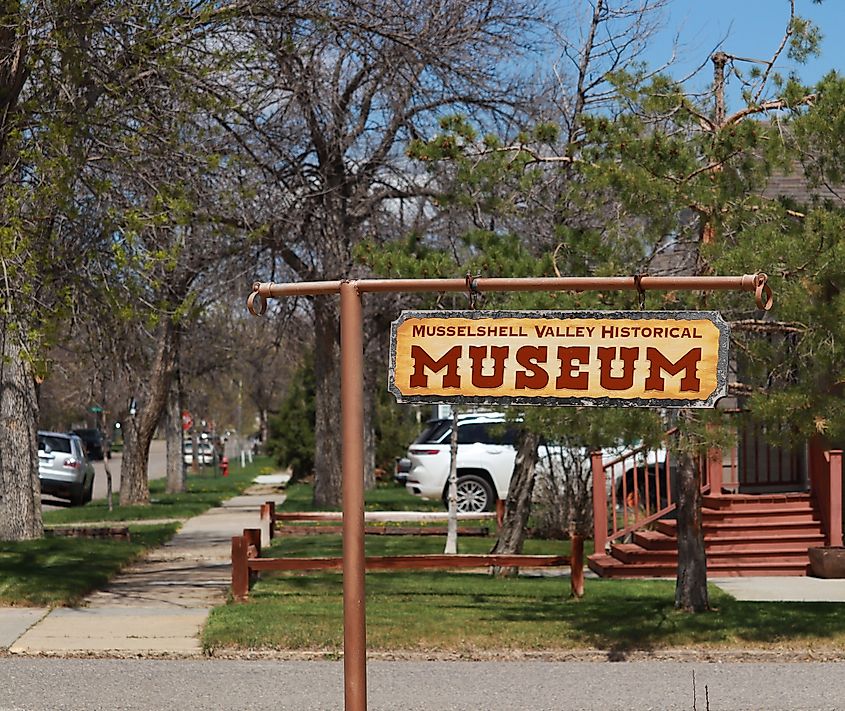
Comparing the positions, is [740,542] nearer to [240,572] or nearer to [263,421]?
[240,572]

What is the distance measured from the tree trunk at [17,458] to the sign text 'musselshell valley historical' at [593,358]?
12721mm

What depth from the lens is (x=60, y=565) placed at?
14914 millimetres

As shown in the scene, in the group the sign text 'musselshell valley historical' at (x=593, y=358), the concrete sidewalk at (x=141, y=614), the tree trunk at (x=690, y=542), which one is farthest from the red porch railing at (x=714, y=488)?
the sign text 'musselshell valley historical' at (x=593, y=358)

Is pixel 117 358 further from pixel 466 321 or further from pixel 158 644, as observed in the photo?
pixel 466 321

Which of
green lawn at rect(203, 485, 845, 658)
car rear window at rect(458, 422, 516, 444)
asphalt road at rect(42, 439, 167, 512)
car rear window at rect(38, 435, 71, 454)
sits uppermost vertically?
car rear window at rect(458, 422, 516, 444)

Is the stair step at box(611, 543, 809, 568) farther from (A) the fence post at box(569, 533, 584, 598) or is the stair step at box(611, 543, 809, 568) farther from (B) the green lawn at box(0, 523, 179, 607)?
(B) the green lawn at box(0, 523, 179, 607)

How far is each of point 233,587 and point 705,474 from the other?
724 cm

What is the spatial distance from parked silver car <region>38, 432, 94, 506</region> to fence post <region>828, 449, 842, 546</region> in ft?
61.4

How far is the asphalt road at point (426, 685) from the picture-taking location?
856cm

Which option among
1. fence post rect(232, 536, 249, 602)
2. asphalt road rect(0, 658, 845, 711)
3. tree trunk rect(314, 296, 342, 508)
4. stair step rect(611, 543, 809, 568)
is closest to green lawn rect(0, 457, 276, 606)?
fence post rect(232, 536, 249, 602)

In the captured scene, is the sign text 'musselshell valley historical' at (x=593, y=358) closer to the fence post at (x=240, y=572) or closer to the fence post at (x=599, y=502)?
the fence post at (x=240, y=572)

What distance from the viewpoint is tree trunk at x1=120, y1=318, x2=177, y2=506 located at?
26.6m

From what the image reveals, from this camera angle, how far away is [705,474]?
1742 cm

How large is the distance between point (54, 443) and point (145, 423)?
9.70 ft
